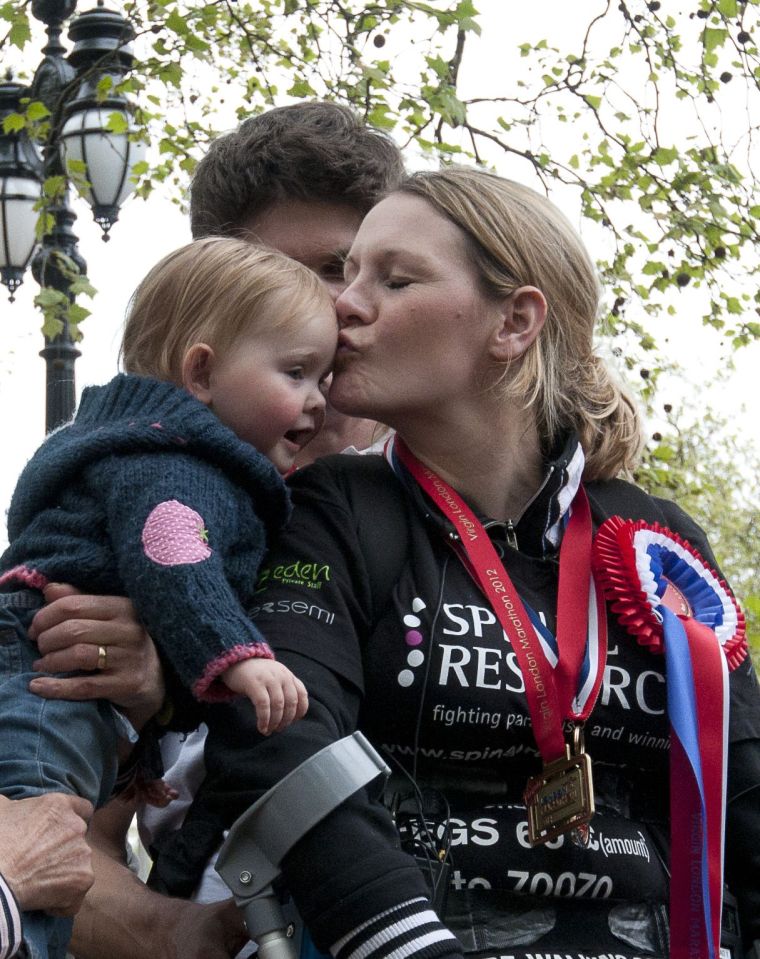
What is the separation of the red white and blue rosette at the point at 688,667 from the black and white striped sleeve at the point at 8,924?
1071mm

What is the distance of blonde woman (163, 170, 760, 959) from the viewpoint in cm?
249

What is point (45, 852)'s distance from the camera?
2457 mm

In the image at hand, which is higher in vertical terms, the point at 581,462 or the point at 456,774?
the point at 581,462

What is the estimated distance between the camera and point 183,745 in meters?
3.12

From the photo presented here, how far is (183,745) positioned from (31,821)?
27.3 inches

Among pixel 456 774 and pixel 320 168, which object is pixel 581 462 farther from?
pixel 320 168

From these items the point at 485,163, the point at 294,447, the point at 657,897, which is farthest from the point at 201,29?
the point at 657,897

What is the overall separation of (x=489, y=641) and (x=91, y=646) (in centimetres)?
67

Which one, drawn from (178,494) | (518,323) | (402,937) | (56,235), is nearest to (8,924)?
(402,937)

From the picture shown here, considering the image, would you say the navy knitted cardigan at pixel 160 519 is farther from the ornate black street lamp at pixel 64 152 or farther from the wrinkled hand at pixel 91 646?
the ornate black street lamp at pixel 64 152

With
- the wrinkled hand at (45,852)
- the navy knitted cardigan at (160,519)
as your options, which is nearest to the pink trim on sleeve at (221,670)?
the navy knitted cardigan at (160,519)

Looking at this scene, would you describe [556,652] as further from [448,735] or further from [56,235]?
[56,235]

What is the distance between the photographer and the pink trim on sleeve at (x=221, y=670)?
2420mm

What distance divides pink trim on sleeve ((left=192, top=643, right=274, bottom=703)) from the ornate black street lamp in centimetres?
506
